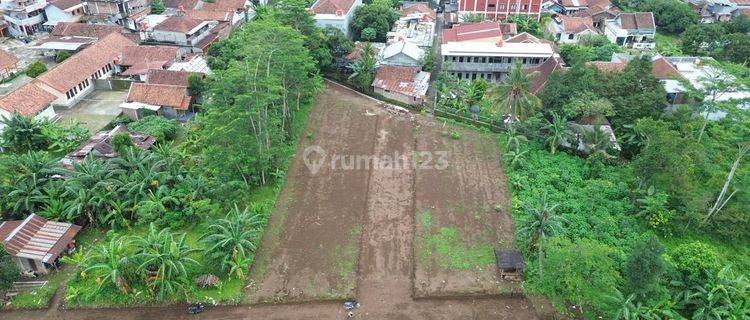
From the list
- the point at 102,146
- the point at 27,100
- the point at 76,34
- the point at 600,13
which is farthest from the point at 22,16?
the point at 600,13

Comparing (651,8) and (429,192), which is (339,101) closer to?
(429,192)

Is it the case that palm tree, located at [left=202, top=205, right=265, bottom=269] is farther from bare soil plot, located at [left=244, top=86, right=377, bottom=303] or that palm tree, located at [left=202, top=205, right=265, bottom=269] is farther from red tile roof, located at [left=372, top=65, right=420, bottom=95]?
red tile roof, located at [left=372, top=65, right=420, bottom=95]

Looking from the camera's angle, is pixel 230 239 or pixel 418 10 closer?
pixel 230 239

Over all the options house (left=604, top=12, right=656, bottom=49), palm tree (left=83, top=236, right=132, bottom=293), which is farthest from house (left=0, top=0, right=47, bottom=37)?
house (left=604, top=12, right=656, bottom=49)

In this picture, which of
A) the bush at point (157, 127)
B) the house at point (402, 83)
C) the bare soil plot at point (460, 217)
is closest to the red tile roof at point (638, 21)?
the house at point (402, 83)

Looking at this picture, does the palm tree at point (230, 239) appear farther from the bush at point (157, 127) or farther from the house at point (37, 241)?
the bush at point (157, 127)

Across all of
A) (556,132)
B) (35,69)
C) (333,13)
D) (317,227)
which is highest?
(333,13)

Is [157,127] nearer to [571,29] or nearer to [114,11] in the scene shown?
[114,11]
